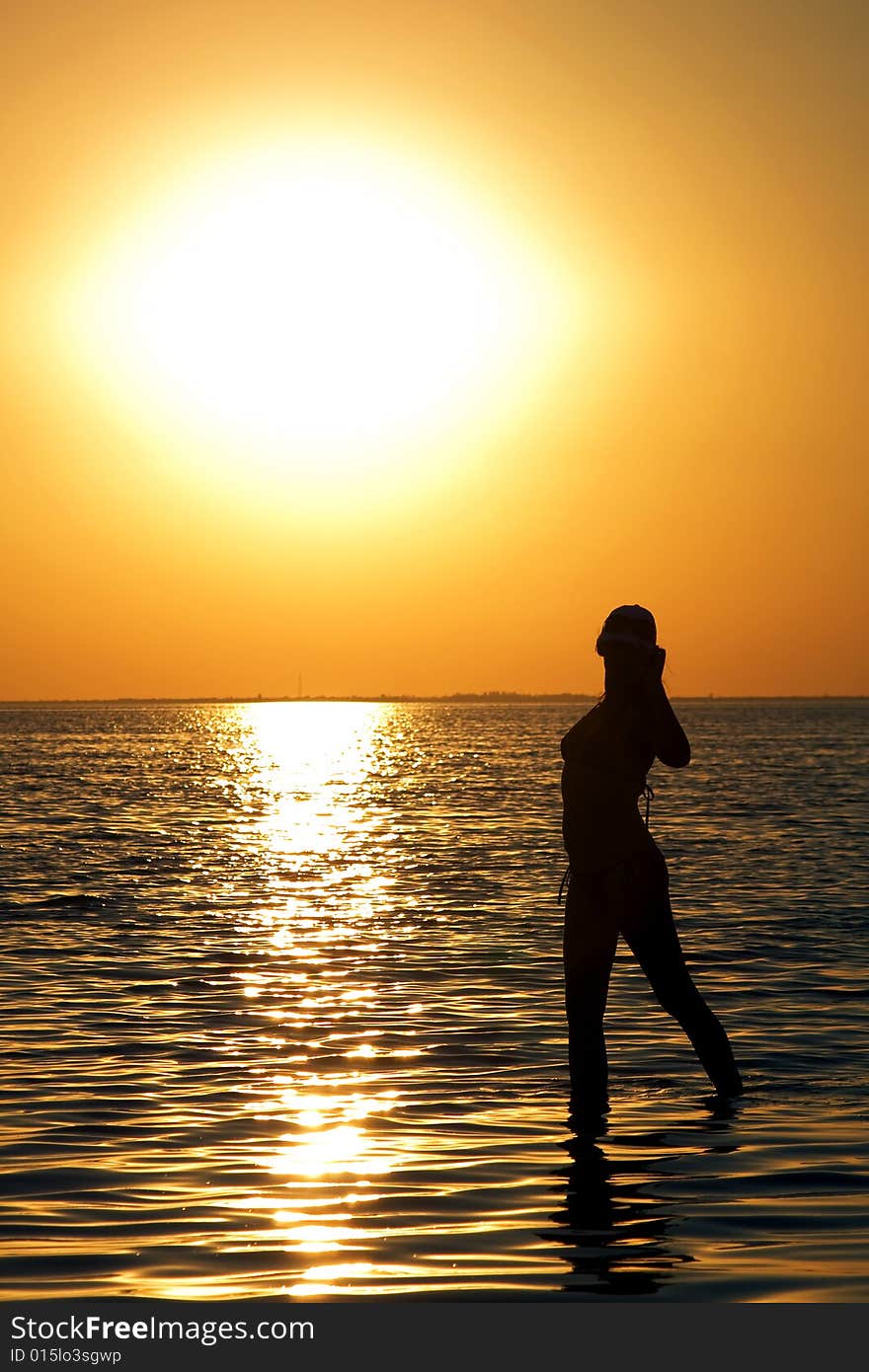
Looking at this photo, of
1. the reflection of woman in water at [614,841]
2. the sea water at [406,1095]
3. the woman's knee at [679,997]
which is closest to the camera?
the sea water at [406,1095]

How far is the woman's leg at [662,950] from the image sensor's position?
891 centimetres

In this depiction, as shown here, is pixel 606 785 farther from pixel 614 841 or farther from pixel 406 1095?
pixel 406 1095

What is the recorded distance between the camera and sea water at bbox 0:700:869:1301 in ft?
22.3

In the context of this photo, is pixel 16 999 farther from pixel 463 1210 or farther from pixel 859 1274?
pixel 859 1274

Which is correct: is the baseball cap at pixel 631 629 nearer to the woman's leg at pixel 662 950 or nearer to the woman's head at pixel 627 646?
the woman's head at pixel 627 646

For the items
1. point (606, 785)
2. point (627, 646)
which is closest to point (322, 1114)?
point (606, 785)

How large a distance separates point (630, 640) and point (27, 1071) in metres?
4.75

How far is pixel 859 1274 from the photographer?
21.4 ft

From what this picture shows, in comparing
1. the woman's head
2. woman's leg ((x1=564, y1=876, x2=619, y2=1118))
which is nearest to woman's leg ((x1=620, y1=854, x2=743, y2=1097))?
woman's leg ((x1=564, y1=876, x2=619, y2=1118))

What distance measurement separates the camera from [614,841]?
29.3 ft

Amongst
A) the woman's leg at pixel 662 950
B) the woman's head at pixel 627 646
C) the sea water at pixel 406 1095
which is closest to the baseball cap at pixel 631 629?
the woman's head at pixel 627 646

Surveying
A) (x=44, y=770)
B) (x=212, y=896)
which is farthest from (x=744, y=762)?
(x=212, y=896)

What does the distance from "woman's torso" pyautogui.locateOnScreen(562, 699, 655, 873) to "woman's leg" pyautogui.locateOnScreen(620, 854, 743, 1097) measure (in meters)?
0.17

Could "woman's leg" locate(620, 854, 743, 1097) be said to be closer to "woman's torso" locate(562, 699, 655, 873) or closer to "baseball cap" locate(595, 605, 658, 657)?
"woman's torso" locate(562, 699, 655, 873)
